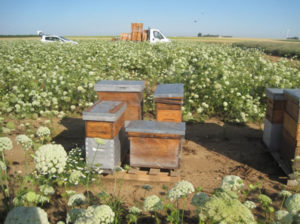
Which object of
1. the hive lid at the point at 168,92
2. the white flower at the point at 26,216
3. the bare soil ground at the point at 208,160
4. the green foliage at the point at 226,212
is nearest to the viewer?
the white flower at the point at 26,216

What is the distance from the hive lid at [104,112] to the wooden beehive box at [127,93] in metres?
0.43

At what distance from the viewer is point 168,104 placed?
4895mm

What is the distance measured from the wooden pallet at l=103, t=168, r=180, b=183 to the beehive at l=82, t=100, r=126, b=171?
0.19 m

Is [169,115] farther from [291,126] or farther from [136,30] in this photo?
[136,30]

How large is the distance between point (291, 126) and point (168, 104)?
1.85 metres

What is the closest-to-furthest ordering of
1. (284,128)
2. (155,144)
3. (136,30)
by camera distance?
(155,144), (284,128), (136,30)

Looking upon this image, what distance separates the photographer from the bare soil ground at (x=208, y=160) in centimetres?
395

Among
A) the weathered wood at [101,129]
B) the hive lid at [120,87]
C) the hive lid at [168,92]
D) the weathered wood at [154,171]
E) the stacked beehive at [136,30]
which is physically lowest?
the weathered wood at [154,171]

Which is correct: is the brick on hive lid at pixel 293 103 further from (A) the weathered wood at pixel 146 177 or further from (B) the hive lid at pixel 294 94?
(A) the weathered wood at pixel 146 177

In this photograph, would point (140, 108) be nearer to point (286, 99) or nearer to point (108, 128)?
point (108, 128)

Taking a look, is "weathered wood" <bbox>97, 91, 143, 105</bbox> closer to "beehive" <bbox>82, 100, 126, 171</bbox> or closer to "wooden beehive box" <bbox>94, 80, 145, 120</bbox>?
"wooden beehive box" <bbox>94, 80, 145, 120</bbox>

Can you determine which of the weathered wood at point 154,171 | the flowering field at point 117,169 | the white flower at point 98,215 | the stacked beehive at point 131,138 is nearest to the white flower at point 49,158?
the flowering field at point 117,169

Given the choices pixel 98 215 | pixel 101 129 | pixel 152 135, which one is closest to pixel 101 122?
pixel 101 129

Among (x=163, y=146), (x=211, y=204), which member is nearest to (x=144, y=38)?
(x=163, y=146)
